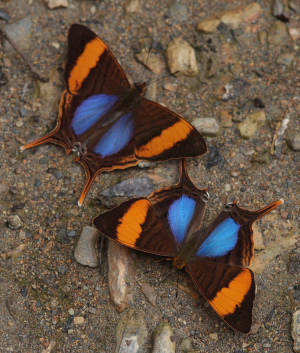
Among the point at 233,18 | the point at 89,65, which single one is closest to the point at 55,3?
the point at 89,65

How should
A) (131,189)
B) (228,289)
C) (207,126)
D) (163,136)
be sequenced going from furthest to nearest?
(207,126), (131,189), (163,136), (228,289)

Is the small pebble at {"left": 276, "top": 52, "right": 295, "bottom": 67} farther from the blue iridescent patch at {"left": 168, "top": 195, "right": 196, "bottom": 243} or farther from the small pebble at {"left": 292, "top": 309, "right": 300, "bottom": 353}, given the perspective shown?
the small pebble at {"left": 292, "top": 309, "right": 300, "bottom": 353}

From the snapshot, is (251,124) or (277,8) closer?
(251,124)

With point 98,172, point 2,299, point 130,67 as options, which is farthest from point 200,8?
point 2,299

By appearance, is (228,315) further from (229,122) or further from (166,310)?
(229,122)

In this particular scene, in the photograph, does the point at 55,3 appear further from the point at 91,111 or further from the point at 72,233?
the point at 72,233
